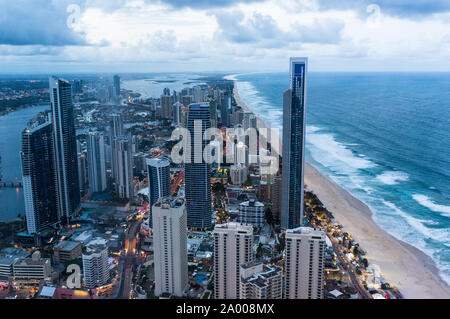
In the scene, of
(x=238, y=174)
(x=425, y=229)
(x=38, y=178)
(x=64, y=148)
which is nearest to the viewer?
(x=425, y=229)

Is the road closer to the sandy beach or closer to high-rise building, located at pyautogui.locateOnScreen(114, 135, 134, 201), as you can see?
high-rise building, located at pyautogui.locateOnScreen(114, 135, 134, 201)

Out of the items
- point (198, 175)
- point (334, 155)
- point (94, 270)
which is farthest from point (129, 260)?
point (334, 155)

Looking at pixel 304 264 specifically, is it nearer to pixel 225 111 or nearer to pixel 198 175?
pixel 198 175

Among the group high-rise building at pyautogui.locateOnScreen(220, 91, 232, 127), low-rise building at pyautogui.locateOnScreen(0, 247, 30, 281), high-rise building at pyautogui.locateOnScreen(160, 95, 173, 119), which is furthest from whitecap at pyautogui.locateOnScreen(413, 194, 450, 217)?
high-rise building at pyautogui.locateOnScreen(220, 91, 232, 127)

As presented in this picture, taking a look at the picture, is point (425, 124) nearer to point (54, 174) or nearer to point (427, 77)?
point (427, 77)

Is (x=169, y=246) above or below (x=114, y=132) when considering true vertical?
below

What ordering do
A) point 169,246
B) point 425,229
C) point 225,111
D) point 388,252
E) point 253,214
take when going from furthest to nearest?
point 225,111
point 253,214
point 425,229
point 388,252
point 169,246

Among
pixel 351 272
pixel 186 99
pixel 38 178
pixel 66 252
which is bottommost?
pixel 351 272
